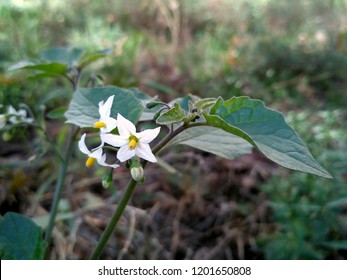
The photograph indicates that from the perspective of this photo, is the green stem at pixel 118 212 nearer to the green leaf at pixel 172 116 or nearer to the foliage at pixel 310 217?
the green leaf at pixel 172 116

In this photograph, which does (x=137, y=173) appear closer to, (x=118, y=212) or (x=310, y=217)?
(x=118, y=212)

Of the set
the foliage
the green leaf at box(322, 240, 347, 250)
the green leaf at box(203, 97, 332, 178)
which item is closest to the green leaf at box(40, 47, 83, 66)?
the green leaf at box(203, 97, 332, 178)

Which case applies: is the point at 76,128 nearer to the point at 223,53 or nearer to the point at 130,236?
the point at 130,236

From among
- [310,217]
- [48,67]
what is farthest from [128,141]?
A: [310,217]

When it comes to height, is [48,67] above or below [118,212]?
above

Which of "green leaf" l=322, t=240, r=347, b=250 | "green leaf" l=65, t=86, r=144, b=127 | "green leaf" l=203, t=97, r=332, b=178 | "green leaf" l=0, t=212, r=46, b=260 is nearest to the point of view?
"green leaf" l=203, t=97, r=332, b=178

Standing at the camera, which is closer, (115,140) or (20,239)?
(115,140)

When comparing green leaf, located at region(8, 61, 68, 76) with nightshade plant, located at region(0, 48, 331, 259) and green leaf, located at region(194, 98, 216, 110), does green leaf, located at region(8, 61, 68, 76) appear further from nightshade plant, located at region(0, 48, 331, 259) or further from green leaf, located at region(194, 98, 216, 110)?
green leaf, located at region(194, 98, 216, 110)
